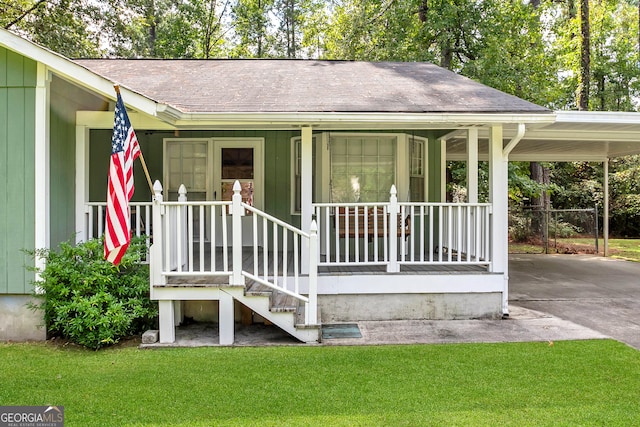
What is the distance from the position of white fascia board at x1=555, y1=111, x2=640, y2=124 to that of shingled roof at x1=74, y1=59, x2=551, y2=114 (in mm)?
1040

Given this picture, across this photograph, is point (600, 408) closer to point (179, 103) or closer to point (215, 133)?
point (179, 103)

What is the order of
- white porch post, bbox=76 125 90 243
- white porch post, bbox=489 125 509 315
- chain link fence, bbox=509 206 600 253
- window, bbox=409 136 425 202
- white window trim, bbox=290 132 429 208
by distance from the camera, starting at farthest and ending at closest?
chain link fence, bbox=509 206 600 253
window, bbox=409 136 425 202
white window trim, bbox=290 132 429 208
white porch post, bbox=489 125 509 315
white porch post, bbox=76 125 90 243

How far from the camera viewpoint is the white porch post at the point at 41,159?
15.5ft

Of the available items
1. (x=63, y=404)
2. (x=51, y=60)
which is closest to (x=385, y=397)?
(x=63, y=404)

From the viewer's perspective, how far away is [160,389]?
3.47m

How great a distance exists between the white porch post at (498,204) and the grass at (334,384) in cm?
132

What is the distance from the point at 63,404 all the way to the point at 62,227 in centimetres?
263

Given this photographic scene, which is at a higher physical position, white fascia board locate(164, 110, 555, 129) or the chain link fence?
white fascia board locate(164, 110, 555, 129)

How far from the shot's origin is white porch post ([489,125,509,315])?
5.63m

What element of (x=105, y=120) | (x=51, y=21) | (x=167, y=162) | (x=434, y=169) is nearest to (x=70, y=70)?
(x=105, y=120)

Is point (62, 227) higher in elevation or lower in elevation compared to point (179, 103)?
lower

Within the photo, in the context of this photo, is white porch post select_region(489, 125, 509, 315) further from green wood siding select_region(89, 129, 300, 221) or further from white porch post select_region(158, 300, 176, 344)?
white porch post select_region(158, 300, 176, 344)

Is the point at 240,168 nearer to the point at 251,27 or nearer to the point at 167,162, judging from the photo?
the point at 167,162

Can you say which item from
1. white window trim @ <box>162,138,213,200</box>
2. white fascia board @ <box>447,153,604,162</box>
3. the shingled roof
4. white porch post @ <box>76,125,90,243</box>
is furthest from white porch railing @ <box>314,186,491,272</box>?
white fascia board @ <box>447,153,604,162</box>
